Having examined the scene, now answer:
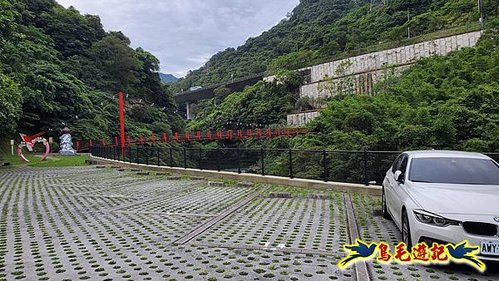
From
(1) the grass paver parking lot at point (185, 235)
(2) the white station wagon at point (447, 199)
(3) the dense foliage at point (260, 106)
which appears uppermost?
(3) the dense foliage at point (260, 106)

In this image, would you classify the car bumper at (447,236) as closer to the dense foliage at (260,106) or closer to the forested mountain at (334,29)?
the forested mountain at (334,29)

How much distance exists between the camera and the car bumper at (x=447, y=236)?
3982mm

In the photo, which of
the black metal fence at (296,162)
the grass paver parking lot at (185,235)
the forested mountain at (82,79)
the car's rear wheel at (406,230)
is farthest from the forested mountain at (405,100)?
the forested mountain at (82,79)

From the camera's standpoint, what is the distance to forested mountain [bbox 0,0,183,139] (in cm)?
4162

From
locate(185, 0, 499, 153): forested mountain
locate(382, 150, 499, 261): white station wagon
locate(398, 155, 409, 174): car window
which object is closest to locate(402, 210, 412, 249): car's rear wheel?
locate(382, 150, 499, 261): white station wagon

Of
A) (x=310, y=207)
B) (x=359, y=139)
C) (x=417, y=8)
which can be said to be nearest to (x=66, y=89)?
(x=359, y=139)

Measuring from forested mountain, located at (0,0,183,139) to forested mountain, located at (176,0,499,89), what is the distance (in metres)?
24.6

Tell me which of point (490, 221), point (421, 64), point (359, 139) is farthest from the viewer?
point (421, 64)

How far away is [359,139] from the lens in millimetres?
20406

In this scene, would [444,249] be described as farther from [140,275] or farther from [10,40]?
[10,40]

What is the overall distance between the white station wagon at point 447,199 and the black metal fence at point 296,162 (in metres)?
3.28

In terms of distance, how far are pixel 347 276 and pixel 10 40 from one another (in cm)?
2306

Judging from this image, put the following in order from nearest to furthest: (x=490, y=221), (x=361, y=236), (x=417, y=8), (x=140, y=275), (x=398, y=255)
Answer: (x=490, y=221), (x=140, y=275), (x=398, y=255), (x=361, y=236), (x=417, y=8)

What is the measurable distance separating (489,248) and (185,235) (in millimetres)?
4125
